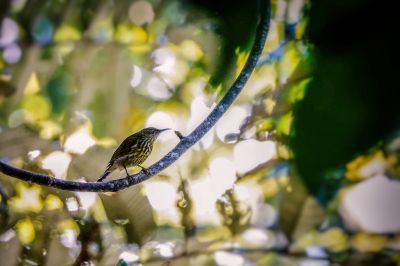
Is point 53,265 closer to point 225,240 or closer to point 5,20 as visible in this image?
point 225,240

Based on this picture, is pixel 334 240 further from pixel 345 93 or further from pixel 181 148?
pixel 345 93

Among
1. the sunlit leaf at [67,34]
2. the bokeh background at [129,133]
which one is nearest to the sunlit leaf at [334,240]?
the bokeh background at [129,133]

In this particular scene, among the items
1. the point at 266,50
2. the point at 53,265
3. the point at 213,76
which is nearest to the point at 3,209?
the point at 53,265

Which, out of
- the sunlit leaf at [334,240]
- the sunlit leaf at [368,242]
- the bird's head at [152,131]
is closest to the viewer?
the sunlit leaf at [368,242]

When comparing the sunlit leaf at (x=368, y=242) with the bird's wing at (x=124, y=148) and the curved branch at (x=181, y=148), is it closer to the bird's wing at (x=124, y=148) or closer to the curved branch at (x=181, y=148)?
the curved branch at (x=181, y=148)

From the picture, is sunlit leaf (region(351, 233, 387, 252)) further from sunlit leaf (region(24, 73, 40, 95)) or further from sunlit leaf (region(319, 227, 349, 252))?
sunlit leaf (region(24, 73, 40, 95))

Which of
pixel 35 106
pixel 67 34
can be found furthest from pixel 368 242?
pixel 35 106
